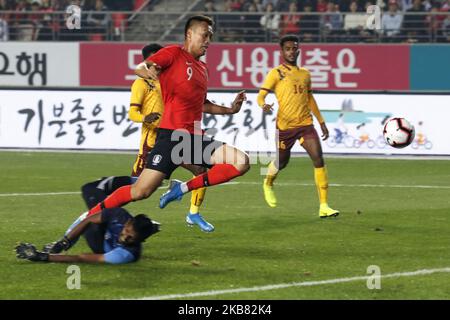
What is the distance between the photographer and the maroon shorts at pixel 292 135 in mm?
16783

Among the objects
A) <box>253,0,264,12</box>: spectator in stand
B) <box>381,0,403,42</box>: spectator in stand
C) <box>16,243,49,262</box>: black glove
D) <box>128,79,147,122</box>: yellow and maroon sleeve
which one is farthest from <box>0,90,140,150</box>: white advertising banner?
<box>16,243,49,262</box>: black glove

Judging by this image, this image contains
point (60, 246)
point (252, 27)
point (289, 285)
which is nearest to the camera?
point (289, 285)

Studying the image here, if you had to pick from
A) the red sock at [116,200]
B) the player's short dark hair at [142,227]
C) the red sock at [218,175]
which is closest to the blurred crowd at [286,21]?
the red sock at [218,175]

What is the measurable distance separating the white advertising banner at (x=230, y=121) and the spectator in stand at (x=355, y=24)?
224 inches

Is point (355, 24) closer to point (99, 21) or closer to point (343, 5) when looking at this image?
point (343, 5)

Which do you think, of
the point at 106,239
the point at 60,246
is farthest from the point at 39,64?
the point at 106,239

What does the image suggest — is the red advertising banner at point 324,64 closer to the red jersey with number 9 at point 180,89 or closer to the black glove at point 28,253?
the red jersey with number 9 at point 180,89

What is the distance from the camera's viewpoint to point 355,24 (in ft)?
104

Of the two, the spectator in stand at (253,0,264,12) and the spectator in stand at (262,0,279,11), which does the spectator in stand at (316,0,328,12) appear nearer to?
the spectator in stand at (262,0,279,11)

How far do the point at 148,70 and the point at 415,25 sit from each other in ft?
68.1
